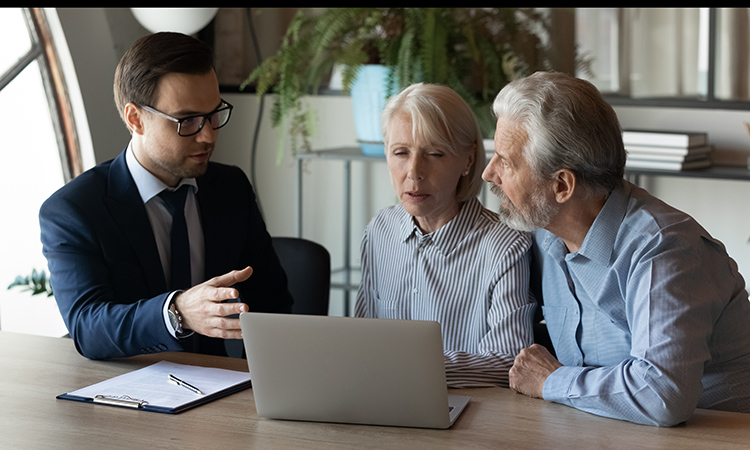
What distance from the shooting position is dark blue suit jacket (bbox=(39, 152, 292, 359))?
163cm

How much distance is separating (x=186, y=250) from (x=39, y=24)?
1891 mm

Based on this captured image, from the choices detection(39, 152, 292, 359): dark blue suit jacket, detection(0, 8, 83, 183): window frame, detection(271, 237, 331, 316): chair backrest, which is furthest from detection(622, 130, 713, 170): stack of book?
detection(0, 8, 83, 183): window frame

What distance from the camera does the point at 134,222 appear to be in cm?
182

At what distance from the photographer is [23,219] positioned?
3438 mm

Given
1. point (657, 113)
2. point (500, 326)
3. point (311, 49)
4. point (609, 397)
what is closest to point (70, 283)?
point (500, 326)

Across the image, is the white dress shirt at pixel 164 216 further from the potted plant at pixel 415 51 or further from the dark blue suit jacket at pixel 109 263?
the potted plant at pixel 415 51

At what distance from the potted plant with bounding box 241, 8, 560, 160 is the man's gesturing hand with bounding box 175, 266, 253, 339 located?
1920 millimetres

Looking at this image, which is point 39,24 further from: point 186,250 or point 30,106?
point 186,250

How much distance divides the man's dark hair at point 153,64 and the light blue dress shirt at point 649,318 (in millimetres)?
968

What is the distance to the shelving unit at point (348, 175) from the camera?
3008 millimetres

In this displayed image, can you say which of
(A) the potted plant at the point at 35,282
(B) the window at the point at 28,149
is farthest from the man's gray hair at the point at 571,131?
(B) the window at the point at 28,149

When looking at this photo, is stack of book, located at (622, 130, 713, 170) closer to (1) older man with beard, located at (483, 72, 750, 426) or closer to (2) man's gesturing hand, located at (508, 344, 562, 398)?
(1) older man with beard, located at (483, 72, 750, 426)

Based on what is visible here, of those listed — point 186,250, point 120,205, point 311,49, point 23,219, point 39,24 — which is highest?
point 39,24

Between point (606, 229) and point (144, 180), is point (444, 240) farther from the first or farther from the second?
point (144, 180)
